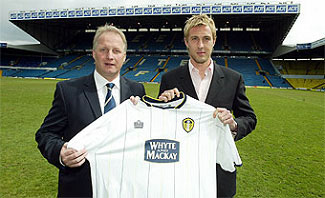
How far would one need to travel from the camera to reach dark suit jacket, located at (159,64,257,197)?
1.95 meters

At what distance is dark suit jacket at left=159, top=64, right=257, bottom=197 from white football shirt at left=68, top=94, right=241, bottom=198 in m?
0.21

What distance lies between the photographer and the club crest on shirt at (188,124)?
71.4 inches

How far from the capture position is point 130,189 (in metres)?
1.72

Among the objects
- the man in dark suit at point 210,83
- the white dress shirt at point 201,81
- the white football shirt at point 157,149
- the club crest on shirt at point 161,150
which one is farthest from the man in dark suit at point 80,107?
the white dress shirt at point 201,81

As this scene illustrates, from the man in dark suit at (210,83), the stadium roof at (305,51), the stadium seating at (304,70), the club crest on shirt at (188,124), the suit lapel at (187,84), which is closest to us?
the club crest on shirt at (188,124)

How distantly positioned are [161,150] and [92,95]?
743 mm

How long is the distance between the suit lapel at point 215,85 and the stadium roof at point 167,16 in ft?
97.3

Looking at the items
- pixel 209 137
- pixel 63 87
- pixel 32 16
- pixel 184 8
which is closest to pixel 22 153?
pixel 63 87

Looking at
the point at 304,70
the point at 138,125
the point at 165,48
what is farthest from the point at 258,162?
the point at 165,48

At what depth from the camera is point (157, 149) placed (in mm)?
1760

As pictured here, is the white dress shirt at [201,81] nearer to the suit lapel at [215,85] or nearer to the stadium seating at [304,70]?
the suit lapel at [215,85]

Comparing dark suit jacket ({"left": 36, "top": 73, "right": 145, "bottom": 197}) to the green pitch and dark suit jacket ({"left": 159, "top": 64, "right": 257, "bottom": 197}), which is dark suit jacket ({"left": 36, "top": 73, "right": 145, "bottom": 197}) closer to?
dark suit jacket ({"left": 159, "top": 64, "right": 257, "bottom": 197})

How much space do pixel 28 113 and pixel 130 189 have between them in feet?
27.0

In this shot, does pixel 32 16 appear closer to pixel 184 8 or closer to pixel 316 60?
pixel 184 8
